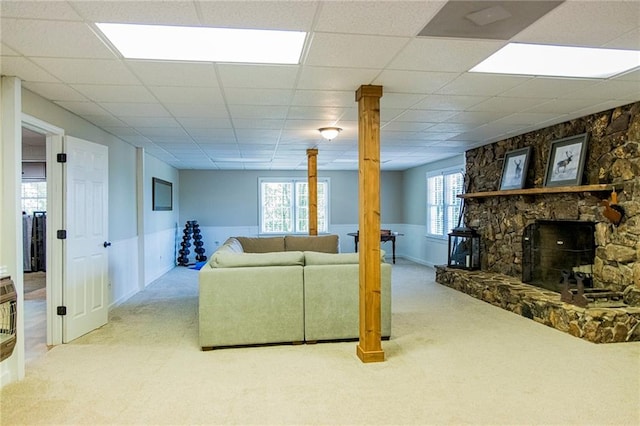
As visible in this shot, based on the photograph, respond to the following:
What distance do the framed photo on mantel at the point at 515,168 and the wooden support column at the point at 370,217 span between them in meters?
3.13

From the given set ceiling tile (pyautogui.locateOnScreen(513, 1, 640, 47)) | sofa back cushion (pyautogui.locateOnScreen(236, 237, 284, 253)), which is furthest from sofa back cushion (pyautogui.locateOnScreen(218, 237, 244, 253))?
ceiling tile (pyautogui.locateOnScreen(513, 1, 640, 47))

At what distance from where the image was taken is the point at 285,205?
1027 cm

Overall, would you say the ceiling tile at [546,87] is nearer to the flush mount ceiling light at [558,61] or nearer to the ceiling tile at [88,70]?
the flush mount ceiling light at [558,61]

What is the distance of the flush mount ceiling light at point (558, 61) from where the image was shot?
272 cm

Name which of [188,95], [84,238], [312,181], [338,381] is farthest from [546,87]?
[84,238]

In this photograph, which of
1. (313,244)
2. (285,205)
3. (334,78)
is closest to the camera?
(334,78)

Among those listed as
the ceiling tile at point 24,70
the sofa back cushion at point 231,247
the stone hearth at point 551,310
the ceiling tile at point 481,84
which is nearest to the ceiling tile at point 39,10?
the ceiling tile at point 24,70

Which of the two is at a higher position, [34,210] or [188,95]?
[188,95]

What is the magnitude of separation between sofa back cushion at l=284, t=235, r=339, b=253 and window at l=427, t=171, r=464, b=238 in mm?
2630

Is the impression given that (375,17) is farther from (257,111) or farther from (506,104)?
(506,104)

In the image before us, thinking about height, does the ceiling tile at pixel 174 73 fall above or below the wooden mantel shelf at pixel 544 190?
above

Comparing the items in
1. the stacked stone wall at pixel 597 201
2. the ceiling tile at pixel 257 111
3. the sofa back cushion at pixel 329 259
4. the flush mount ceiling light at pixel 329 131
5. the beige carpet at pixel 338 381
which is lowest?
the beige carpet at pixel 338 381

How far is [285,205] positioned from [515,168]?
5846 mm

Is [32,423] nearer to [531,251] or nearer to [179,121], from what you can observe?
[179,121]
